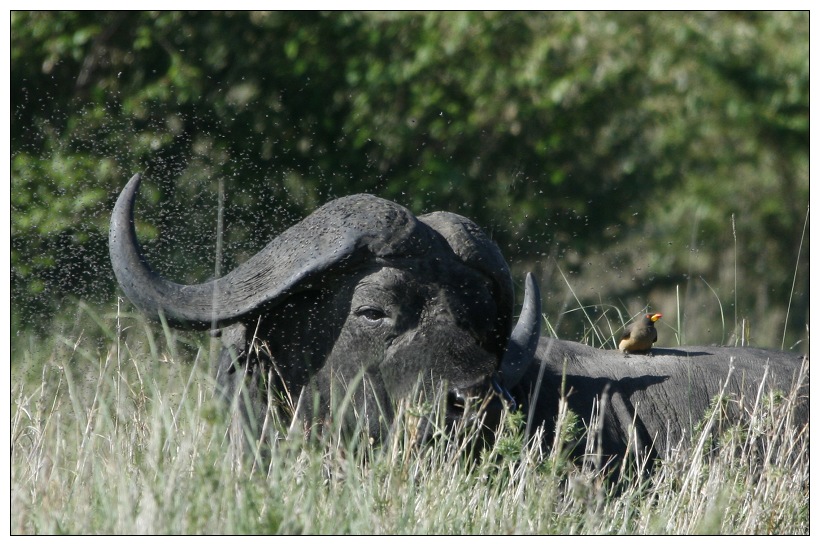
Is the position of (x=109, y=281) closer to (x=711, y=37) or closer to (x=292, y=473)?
(x=292, y=473)

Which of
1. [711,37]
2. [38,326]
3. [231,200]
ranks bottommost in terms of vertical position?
[38,326]

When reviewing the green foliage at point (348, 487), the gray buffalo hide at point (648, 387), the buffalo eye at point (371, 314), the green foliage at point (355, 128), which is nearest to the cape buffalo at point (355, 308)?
the buffalo eye at point (371, 314)

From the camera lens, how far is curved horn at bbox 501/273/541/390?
16.4 ft

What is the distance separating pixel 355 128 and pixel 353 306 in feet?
20.6

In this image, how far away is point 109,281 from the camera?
9289 mm

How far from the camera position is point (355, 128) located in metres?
10.8

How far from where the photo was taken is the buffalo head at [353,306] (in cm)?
459

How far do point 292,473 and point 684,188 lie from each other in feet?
33.4

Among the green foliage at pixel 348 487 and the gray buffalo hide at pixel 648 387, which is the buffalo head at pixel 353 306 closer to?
the green foliage at pixel 348 487

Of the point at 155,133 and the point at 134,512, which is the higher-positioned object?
the point at 155,133

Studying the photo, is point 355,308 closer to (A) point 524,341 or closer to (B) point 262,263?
(B) point 262,263

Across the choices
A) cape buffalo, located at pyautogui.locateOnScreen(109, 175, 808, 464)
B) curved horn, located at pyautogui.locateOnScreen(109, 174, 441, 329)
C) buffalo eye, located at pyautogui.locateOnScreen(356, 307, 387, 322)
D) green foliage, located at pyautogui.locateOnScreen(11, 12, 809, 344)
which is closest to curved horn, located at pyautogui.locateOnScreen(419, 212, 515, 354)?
cape buffalo, located at pyautogui.locateOnScreen(109, 175, 808, 464)

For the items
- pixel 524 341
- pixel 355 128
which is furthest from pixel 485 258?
pixel 355 128

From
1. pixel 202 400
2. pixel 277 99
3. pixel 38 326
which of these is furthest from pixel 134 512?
pixel 277 99
